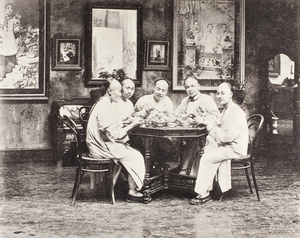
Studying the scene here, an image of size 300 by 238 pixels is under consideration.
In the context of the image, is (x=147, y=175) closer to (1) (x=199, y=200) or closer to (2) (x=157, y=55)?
(1) (x=199, y=200)

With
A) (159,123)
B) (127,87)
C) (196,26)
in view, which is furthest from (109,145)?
(196,26)

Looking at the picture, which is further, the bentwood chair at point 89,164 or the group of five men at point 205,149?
the group of five men at point 205,149

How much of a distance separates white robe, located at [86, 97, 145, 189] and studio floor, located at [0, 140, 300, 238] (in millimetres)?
396

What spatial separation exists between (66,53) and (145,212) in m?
4.06

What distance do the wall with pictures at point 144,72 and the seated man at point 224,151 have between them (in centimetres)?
310

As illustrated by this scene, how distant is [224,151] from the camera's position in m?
4.98

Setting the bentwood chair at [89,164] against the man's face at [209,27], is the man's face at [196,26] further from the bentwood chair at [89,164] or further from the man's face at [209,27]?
the bentwood chair at [89,164]

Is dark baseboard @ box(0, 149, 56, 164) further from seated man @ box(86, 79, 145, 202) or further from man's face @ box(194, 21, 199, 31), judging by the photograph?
man's face @ box(194, 21, 199, 31)

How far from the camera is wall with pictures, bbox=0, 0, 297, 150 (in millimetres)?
7578

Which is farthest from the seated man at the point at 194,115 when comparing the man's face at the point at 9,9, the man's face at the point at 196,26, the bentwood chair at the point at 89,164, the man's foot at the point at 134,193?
the man's face at the point at 9,9

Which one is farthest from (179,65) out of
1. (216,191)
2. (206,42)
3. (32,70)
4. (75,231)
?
(75,231)

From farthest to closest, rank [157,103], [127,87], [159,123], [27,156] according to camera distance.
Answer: [27,156], [157,103], [127,87], [159,123]

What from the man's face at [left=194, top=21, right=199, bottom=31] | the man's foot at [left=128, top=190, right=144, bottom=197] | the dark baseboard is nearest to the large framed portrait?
the man's face at [left=194, top=21, right=199, bottom=31]

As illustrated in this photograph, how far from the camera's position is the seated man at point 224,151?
495cm
